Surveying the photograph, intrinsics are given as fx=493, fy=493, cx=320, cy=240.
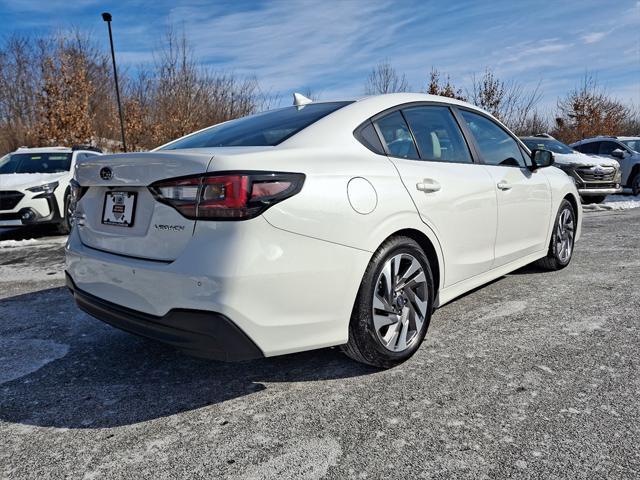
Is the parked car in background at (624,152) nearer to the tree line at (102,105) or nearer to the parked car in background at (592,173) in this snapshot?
the parked car in background at (592,173)

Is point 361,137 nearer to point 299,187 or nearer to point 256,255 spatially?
point 299,187

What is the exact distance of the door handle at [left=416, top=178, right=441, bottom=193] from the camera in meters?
2.79

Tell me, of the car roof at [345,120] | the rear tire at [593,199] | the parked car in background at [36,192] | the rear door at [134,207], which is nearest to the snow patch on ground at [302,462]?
the rear door at [134,207]

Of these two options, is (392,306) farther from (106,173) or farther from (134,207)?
(106,173)

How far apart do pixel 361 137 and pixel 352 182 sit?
15.7 inches

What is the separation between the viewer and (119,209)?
94.4 inches

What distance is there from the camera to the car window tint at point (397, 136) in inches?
111

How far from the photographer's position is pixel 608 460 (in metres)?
1.83

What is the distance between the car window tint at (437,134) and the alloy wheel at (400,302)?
2.40ft

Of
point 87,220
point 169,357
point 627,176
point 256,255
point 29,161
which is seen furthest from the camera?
point 627,176

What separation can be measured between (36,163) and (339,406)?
836 cm

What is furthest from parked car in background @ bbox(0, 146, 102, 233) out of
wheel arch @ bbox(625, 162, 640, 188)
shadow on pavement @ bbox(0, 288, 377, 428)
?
wheel arch @ bbox(625, 162, 640, 188)

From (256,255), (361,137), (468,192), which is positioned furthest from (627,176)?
(256,255)

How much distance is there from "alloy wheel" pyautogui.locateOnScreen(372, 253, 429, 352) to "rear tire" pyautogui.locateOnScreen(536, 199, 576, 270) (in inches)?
93.4
